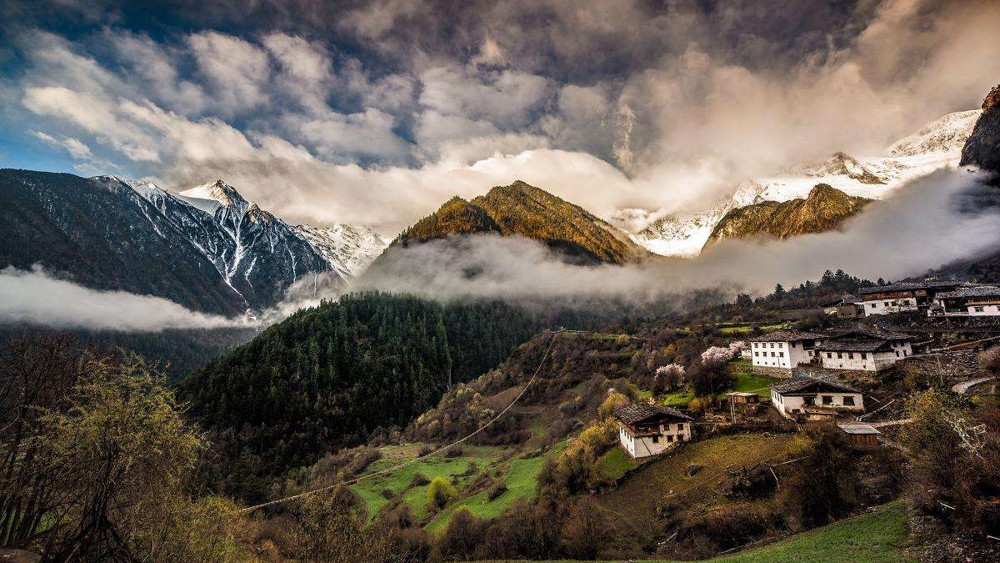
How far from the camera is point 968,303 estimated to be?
246 feet

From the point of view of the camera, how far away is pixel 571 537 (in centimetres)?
3766

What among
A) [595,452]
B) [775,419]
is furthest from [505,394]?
[775,419]

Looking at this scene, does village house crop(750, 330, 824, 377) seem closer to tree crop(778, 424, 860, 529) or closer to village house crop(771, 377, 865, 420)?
village house crop(771, 377, 865, 420)

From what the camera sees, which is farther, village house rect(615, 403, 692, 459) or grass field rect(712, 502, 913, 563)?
village house rect(615, 403, 692, 459)

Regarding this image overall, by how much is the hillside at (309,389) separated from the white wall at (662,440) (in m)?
106

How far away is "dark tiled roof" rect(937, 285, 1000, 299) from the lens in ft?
235

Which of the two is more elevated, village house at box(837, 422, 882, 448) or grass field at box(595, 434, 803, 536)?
village house at box(837, 422, 882, 448)

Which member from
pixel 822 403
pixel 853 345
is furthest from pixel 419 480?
pixel 853 345

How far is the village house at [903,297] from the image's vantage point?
282 feet

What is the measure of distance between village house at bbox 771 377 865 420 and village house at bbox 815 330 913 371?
13.2 m

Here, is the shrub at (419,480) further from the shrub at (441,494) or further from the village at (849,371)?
→ the village at (849,371)

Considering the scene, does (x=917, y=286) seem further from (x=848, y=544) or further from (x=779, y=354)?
(x=848, y=544)

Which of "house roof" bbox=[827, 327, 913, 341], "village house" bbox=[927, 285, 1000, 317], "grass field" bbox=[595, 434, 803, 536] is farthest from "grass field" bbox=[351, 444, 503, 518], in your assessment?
"village house" bbox=[927, 285, 1000, 317]

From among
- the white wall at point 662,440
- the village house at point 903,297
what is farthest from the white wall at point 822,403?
the village house at point 903,297
